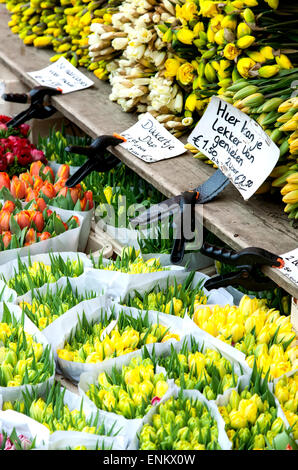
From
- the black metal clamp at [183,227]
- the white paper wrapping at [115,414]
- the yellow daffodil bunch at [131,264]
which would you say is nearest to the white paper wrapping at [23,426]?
the white paper wrapping at [115,414]

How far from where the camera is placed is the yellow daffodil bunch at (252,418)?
1.28 meters

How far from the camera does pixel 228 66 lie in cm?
197

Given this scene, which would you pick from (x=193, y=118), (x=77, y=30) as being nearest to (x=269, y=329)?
(x=193, y=118)

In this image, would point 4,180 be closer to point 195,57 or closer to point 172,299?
point 195,57

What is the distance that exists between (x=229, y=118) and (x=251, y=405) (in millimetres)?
942

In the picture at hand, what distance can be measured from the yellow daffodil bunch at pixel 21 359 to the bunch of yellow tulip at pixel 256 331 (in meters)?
0.41

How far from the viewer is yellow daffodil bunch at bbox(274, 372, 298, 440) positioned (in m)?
1.33

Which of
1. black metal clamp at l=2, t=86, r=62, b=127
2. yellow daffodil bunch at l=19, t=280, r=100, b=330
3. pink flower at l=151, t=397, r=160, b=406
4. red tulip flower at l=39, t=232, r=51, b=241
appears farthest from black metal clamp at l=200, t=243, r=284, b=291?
black metal clamp at l=2, t=86, r=62, b=127

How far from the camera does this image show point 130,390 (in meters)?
1.39

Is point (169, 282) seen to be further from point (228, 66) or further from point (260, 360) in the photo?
point (228, 66)

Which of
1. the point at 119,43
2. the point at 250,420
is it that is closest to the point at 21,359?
the point at 250,420

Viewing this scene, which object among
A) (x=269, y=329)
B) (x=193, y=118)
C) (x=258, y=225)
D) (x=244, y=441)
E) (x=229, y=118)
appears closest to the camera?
(x=244, y=441)

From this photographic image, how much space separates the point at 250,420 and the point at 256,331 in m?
0.31

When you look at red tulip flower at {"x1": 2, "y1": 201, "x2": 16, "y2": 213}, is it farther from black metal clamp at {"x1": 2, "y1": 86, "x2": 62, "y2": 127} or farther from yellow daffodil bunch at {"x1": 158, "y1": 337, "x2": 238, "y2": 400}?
yellow daffodil bunch at {"x1": 158, "y1": 337, "x2": 238, "y2": 400}
